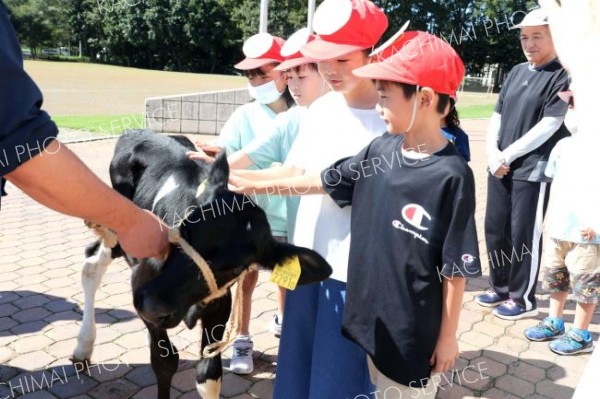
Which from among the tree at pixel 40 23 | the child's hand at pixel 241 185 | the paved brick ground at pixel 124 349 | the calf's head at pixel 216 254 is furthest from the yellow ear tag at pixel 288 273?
the tree at pixel 40 23

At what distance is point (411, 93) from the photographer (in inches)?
76.7

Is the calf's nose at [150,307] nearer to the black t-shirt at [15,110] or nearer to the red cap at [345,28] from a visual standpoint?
the black t-shirt at [15,110]

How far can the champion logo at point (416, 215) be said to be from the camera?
1.91 meters

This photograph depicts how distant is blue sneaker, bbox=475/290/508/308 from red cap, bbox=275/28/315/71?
2.60 metres

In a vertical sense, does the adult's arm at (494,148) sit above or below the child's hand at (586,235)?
above

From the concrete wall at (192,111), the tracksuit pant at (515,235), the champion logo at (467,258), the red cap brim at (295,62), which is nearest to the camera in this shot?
the champion logo at (467,258)

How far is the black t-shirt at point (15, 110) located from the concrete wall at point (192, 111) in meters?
10.2

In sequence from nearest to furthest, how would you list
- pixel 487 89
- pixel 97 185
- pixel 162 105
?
pixel 97 185
pixel 162 105
pixel 487 89

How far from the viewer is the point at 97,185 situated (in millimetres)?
1564

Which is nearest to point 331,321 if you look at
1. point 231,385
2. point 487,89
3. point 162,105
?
point 231,385

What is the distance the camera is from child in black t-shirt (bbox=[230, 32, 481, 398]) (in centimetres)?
187

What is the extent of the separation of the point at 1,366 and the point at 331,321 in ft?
7.17

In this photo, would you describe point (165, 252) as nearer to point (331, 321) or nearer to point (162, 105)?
point (331, 321)

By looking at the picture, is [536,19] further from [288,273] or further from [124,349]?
[124,349]
